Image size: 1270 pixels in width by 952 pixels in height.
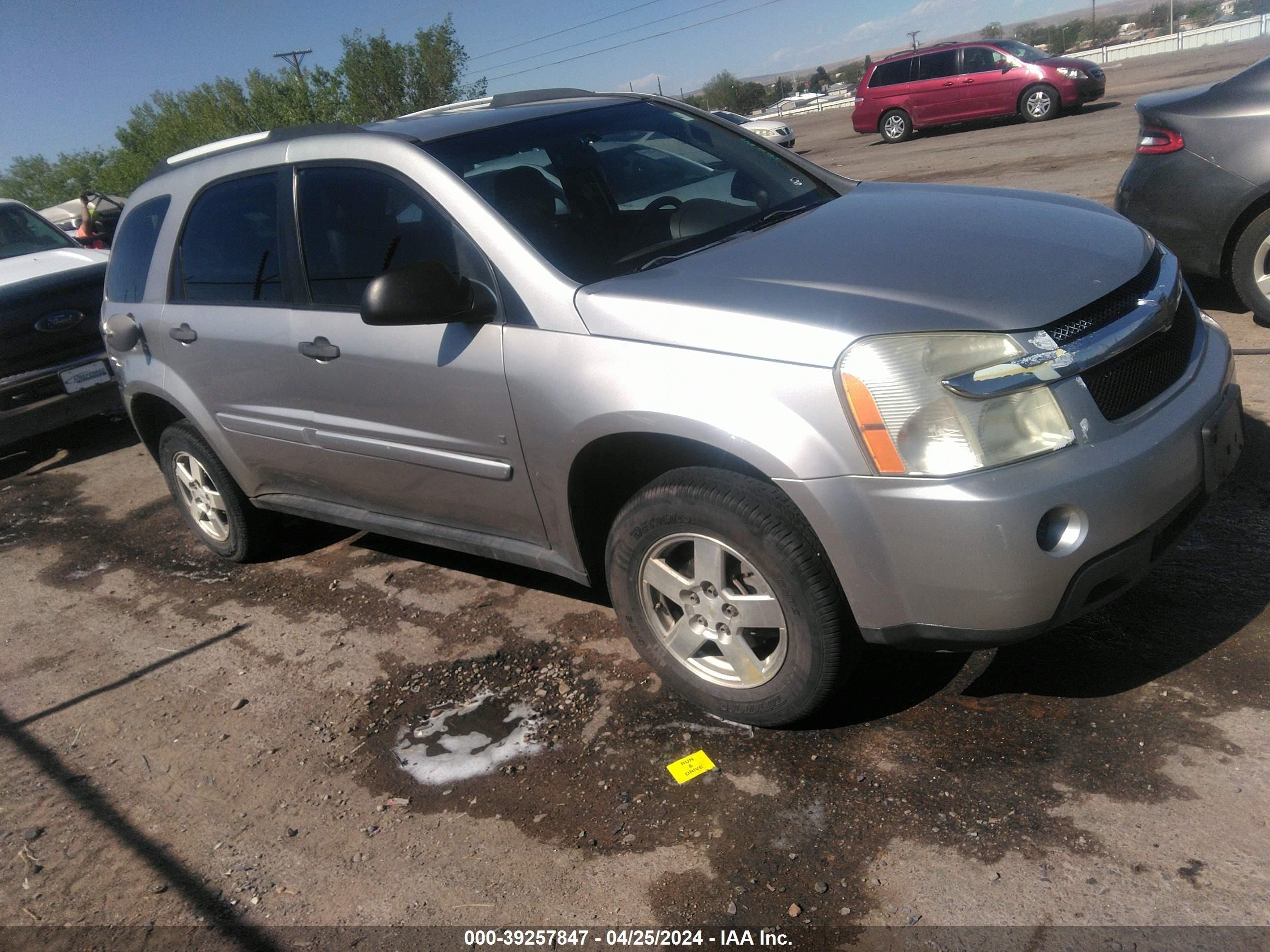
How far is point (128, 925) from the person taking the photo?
2.83 metres

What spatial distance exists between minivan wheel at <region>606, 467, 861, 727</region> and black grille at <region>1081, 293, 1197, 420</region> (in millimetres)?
810

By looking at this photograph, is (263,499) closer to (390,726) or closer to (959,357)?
(390,726)

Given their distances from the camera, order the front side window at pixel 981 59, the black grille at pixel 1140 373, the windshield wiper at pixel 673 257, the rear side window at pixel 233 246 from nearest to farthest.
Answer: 1. the black grille at pixel 1140 373
2. the windshield wiper at pixel 673 257
3. the rear side window at pixel 233 246
4. the front side window at pixel 981 59

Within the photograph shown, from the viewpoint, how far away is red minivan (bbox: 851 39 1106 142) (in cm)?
1900

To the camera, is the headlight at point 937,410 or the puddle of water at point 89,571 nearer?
the headlight at point 937,410

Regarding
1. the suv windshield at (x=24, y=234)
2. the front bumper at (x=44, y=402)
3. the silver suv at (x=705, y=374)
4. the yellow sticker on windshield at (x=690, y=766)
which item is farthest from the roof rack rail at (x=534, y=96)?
the suv windshield at (x=24, y=234)

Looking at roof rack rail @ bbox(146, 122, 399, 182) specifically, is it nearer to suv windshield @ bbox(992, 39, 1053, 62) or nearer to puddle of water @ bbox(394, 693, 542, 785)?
puddle of water @ bbox(394, 693, 542, 785)

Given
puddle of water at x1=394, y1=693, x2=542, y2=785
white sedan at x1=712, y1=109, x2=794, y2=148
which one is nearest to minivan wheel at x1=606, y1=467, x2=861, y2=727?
puddle of water at x1=394, y1=693, x2=542, y2=785

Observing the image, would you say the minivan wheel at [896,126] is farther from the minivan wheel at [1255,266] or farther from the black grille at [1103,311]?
the black grille at [1103,311]

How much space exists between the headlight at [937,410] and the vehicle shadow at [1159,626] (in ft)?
2.20

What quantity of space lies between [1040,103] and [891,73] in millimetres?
3373

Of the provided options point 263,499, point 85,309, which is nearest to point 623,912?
point 263,499

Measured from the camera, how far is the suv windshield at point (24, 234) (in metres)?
9.16

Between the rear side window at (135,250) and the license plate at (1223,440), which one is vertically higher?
the rear side window at (135,250)
